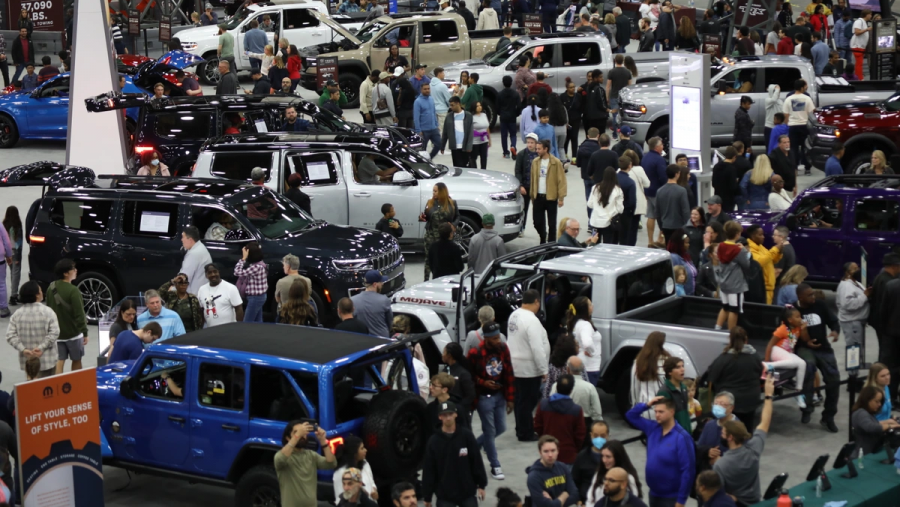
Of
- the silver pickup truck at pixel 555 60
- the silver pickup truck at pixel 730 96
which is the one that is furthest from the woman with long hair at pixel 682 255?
the silver pickup truck at pixel 555 60

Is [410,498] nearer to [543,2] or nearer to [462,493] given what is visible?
[462,493]

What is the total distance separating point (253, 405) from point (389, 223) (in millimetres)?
6795

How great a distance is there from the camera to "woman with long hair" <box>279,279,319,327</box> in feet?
38.2

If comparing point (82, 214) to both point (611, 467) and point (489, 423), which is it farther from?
point (611, 467)

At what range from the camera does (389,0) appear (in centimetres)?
3806

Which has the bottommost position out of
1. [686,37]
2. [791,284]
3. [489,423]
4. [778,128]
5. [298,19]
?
[489,423]

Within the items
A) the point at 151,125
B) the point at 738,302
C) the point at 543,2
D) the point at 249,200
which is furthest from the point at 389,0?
the point at 738,302

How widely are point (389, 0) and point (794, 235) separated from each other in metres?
25.1

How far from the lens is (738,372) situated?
1038cm

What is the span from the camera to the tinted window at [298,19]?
2948 cm

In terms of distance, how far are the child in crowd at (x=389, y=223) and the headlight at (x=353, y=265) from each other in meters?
1.55

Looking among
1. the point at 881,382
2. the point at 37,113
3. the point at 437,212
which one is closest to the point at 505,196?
the point at 437,212

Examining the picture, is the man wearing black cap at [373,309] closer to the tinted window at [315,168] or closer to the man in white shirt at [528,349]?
the man in white shirt at [528,349]

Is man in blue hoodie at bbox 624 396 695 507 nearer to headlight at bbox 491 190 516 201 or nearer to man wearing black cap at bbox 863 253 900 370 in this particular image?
man wearing black cap at bbox 863 253 900 370
